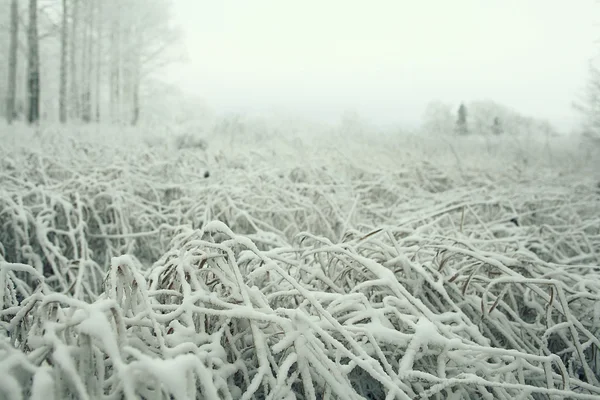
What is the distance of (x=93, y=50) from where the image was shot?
12438 mm

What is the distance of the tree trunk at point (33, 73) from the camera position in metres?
7.39

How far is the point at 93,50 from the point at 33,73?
545 cm

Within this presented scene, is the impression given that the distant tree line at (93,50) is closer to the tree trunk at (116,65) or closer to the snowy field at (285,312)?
the tree trunk at (116,65)

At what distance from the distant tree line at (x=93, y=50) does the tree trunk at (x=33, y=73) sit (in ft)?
0.06

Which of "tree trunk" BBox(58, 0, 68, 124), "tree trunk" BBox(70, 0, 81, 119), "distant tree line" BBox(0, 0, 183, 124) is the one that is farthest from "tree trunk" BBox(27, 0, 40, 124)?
"tree trunk" BBox(70, 0, 81, 119)

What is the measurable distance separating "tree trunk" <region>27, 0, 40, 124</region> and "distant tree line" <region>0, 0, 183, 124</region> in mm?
17

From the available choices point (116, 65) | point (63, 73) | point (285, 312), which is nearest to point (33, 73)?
point (63, 73)

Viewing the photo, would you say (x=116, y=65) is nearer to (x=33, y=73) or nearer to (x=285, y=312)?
(x=33, y=73)

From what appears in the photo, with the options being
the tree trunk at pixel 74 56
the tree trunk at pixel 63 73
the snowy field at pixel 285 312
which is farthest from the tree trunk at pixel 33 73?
the snowy field at pixel 285 312

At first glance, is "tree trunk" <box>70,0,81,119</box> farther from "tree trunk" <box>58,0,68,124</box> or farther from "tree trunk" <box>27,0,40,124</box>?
"tree trunk" <box>27,0,40,124</box>

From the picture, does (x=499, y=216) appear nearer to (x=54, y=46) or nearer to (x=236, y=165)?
(x=236, y=165)

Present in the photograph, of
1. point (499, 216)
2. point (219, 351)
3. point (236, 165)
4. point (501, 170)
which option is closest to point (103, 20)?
point (236, 165)

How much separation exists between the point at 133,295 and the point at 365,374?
467 mm

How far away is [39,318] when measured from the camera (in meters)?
0.57
